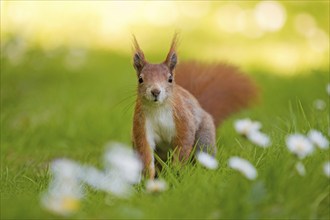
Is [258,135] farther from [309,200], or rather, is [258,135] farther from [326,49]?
[326,49]

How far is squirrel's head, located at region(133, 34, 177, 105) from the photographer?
10.8ft

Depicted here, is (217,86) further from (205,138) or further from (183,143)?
(183,143)

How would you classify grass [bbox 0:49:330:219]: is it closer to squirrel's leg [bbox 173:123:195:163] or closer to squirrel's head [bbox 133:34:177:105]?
squirrel's leg [bbox 173:123:195:163]

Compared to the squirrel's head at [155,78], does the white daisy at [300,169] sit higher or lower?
higher

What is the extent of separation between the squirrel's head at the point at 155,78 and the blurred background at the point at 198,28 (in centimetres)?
340

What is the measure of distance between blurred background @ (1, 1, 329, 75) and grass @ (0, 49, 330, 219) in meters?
0.35

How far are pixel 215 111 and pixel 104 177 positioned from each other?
3.55 ft

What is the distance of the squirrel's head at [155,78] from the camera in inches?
129

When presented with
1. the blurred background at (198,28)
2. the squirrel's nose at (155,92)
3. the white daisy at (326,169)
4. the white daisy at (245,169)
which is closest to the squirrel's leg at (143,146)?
the squirrel's nose at (155,92)

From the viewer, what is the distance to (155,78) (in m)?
3.33

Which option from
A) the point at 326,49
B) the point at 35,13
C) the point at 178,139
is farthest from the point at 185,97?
the point at 35,13

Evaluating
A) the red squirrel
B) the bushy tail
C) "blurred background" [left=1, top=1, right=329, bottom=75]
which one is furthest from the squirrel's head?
"blurred background" [left=1, top=1, right=329, bottom=75]

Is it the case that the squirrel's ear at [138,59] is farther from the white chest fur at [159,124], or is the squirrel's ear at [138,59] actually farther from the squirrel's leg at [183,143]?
the squirrel's leg at [183,143]

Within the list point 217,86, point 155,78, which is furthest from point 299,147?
point 217,86
